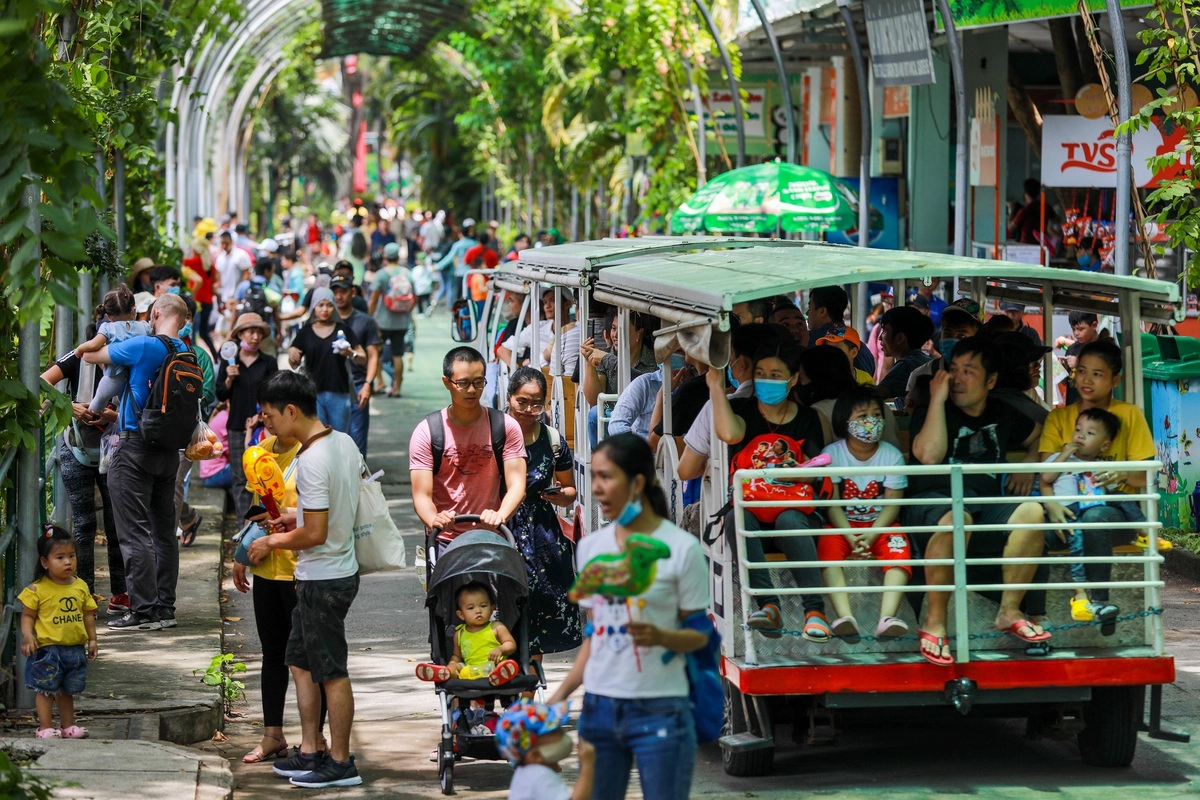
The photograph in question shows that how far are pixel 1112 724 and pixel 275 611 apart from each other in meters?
3.53

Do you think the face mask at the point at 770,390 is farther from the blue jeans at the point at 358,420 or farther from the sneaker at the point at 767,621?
the blue jeans at the point at 358,420

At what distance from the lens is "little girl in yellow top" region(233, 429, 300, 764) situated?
23.6ft

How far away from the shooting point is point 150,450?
959 centimetres

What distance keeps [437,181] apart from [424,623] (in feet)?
145

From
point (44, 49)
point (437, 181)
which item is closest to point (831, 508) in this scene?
point (44, 49)

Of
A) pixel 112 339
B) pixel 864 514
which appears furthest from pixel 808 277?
pixel 112 339

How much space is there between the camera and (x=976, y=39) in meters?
17.9

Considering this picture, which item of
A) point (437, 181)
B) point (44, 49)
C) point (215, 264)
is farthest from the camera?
point (437, 181)

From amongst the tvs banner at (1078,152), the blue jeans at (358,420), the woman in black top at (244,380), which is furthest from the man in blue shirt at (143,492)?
the tvs banner at (1078,152)

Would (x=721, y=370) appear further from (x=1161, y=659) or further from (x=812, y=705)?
(x=1161, y=659)

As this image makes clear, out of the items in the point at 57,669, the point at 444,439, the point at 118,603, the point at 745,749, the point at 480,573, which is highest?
the point at 444,439

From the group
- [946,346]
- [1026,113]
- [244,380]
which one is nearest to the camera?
[946,346]

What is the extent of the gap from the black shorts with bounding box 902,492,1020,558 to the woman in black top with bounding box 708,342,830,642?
0.40 metres

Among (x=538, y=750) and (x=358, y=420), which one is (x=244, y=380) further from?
(x=538, y=750)
